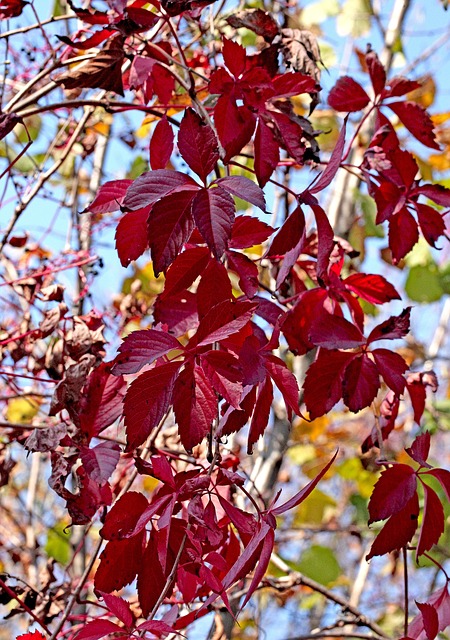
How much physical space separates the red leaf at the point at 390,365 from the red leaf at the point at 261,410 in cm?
16

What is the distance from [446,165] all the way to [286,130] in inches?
61.7

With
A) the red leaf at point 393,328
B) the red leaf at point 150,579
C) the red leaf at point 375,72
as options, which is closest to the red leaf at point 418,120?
the red leaf at point 375,72

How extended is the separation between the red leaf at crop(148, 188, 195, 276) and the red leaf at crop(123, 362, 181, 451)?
92 millimetres

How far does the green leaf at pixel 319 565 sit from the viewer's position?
72.5 inches

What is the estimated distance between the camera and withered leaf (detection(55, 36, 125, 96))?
761 millimetres

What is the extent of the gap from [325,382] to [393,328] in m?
0.09

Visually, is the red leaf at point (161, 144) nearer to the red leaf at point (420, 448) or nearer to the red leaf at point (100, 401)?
the red leaf at point (100, 401)

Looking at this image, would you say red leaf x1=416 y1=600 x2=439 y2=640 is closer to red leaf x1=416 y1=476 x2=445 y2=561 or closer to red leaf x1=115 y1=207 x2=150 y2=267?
red leaf x1=416 y1=476 x2=445 y2=561

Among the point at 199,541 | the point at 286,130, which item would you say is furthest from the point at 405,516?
the point at 286,130

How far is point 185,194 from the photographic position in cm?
60

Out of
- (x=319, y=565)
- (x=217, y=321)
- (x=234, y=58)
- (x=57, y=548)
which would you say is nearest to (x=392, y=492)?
(x=217, y=321)

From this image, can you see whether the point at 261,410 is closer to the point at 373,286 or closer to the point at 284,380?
the point at 284,380

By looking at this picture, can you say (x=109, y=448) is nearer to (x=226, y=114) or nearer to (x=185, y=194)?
(x=185, y=194)

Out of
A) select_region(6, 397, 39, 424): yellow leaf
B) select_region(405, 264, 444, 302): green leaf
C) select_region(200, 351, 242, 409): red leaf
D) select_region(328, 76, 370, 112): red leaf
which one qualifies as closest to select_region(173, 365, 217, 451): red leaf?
select_region(200, 351, 242, 409): red leaf
